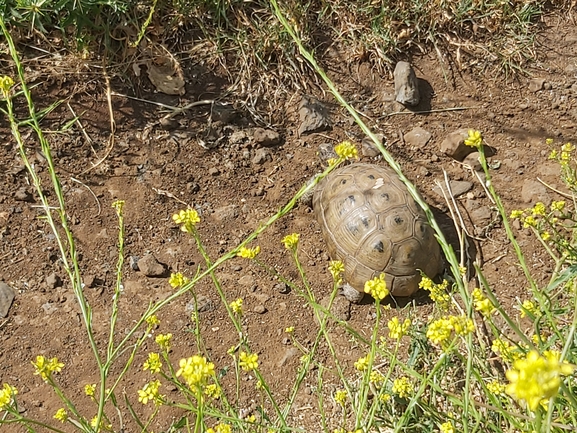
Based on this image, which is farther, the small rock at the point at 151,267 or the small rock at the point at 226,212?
the small rock at the point at 226,212

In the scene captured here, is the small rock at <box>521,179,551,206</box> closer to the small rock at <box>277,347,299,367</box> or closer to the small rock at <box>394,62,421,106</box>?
the small rock at <box>394,62,421,106</box>

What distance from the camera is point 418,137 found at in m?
3.79

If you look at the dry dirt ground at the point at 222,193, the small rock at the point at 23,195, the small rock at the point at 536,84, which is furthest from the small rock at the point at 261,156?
the small rock at the point at 536,84

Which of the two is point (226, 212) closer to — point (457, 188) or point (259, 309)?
point (259, 309)

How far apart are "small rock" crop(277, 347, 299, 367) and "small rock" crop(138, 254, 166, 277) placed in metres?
0.86

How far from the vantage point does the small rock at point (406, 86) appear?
12.6 ft

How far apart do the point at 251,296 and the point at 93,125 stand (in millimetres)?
1564

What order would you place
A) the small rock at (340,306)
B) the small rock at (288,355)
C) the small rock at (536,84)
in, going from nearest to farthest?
the small rock at (288,355) < the small rock at (340,306) < the small rock at (536,84)

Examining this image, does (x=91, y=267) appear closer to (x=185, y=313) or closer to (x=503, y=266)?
(x=185, y=313)

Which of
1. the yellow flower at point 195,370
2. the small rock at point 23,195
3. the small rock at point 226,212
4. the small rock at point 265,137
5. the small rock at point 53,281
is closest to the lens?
the yellow flower at point 195,370

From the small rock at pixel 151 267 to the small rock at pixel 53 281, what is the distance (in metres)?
0.45

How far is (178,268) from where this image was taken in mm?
3207

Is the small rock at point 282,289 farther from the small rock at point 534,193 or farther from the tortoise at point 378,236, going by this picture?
the small rock at point 534,193

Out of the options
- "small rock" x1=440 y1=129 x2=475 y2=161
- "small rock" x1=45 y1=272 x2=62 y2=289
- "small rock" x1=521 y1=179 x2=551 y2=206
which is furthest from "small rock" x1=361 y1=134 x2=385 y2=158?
"small rock" x1=45 y1=272 x2=62 y2=289
